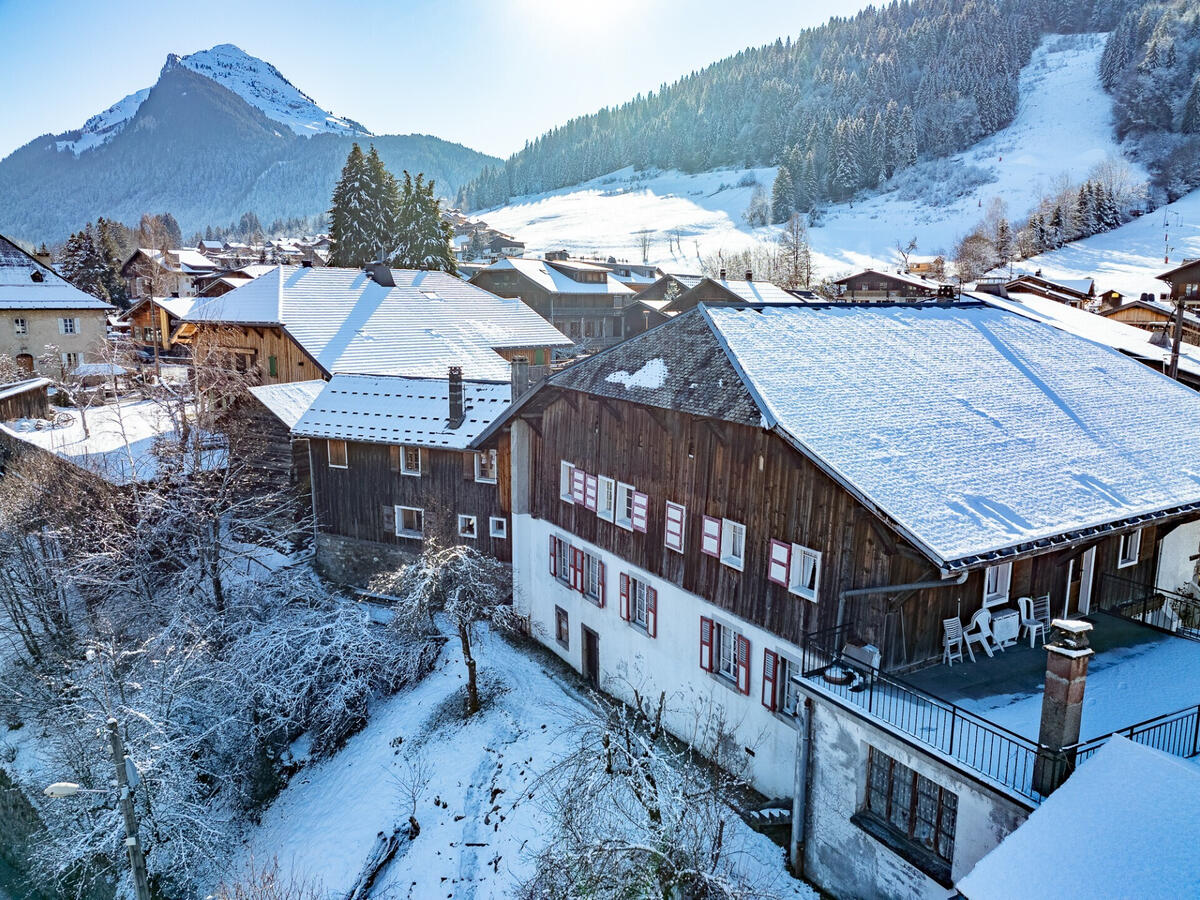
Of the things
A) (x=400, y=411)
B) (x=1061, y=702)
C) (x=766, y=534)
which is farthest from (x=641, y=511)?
(x=400, y=411)

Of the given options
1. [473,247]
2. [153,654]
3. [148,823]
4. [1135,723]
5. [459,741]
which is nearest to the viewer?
[1135,723]

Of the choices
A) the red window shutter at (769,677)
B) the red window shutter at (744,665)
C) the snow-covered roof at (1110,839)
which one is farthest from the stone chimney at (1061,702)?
the red window shutter at (744,665)

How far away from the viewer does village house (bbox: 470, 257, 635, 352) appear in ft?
246

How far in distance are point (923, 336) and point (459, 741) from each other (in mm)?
15642

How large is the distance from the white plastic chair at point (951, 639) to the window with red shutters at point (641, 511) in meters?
7.44

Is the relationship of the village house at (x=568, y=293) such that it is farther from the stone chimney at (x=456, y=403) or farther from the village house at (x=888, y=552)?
the village house at (x=888, y=552)

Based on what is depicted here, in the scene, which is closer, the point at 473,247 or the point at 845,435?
the point at 845,435

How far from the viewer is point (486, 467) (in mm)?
27219

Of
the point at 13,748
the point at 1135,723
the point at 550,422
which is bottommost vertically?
the point at 13,748

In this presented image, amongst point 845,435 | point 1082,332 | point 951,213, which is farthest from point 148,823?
point 951,213

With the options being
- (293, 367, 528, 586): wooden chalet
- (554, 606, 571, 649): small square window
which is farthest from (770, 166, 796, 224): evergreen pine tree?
(554, 606, 571, 649): small square window

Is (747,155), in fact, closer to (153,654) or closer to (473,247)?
(473,247)

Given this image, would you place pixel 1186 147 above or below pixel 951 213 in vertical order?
above

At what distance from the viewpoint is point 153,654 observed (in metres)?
23.8
